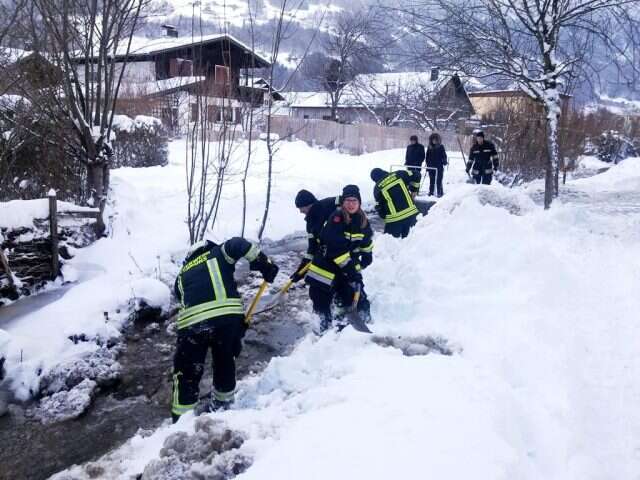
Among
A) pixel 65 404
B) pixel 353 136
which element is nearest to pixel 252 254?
pixel 65 404

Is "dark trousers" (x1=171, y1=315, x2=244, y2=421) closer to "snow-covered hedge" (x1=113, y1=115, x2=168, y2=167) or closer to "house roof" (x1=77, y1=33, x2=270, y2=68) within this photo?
"house roof" (x1=77, y1=33, x2=270, y2=68)

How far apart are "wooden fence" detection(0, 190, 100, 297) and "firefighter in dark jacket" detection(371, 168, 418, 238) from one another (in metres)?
4.42

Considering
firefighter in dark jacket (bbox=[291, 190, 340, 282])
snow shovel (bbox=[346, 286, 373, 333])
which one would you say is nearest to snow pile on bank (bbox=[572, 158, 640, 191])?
firefighter in dark jacket (bbox=[291, 190, 340, 282])

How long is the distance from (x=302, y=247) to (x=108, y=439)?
20.6 ft

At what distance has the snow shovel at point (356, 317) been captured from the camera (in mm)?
5009

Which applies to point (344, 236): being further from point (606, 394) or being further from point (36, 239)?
point (36, 239)

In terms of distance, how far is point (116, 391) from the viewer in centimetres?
496

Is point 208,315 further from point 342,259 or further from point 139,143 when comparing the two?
point 139,143

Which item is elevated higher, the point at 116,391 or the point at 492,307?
the point at 492,307

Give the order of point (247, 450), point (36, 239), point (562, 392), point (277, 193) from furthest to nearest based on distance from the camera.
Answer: point (277, 193) → point (36, 239) → point (562, 392) → point (247, 450)

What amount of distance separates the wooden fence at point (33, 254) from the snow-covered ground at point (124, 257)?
0.57 ft

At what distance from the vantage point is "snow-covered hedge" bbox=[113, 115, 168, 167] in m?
13.7

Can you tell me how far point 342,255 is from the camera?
17.0ft

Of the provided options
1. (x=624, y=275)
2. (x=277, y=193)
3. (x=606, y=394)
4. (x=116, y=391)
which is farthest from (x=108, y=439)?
(x=277, y=193)
